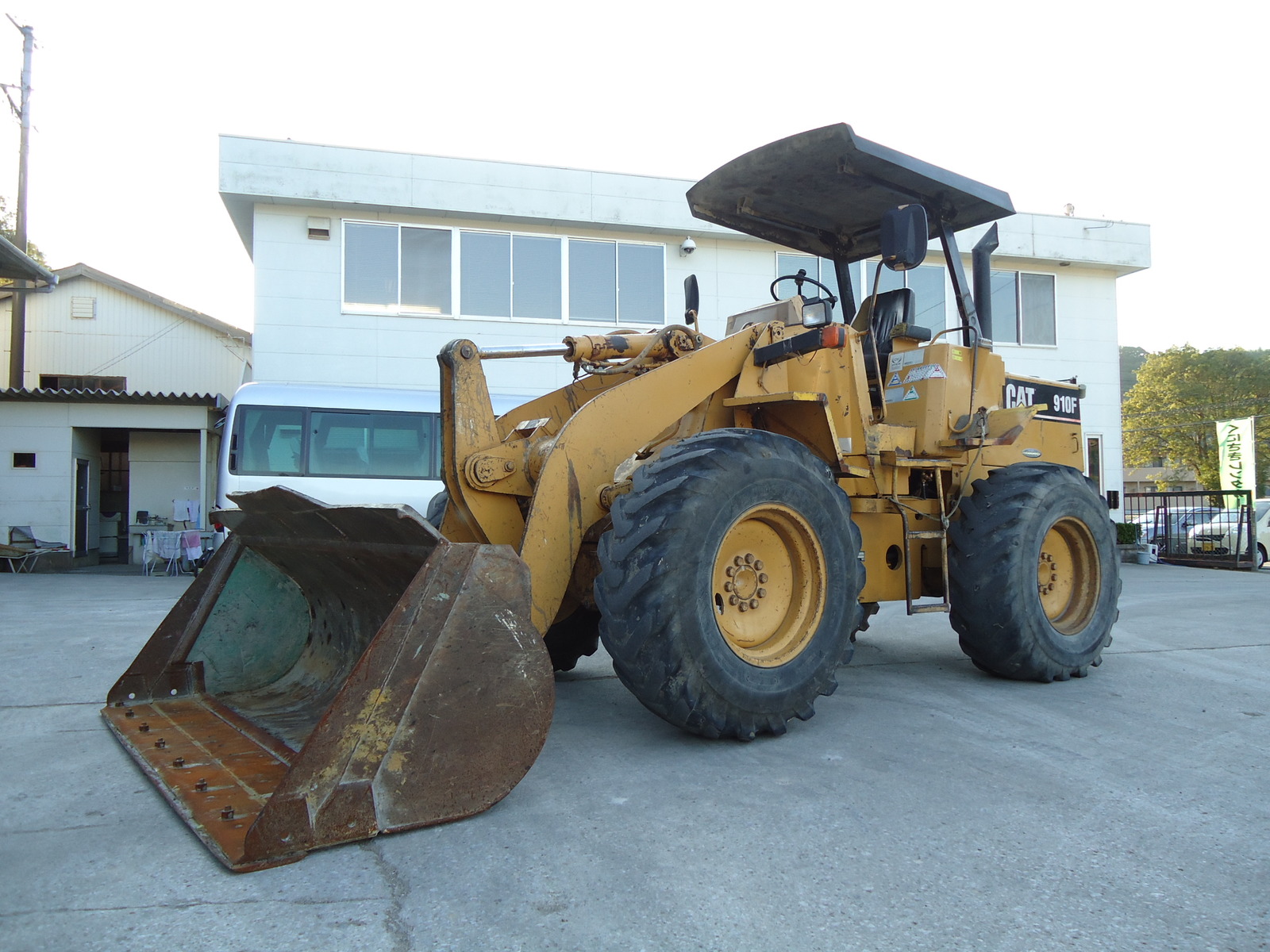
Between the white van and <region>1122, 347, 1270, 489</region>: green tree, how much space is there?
4702 centimetres

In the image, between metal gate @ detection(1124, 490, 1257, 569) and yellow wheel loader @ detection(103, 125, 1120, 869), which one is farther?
metal gate @ detection(1124, 490, 1257, 569)

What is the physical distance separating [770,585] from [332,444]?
10.0m

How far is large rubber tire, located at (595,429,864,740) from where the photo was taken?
3568 mm

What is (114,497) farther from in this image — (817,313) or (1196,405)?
(1196,405)

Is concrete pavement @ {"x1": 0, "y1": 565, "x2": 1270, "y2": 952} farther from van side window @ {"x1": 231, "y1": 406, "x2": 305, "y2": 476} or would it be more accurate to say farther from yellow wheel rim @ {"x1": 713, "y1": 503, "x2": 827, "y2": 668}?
van side window @ {"x1": 231, "y1": 406, "x2": 305, "y2": 476}

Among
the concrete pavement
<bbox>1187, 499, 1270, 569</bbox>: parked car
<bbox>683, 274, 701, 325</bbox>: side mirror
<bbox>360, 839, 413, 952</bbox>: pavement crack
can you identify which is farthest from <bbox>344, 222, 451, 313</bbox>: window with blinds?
<bbox>1187, 499, 1270, 569</bbox>: parked car

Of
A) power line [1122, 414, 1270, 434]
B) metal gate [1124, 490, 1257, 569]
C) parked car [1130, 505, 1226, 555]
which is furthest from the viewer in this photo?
power line [1122, 414, 1270, 434]

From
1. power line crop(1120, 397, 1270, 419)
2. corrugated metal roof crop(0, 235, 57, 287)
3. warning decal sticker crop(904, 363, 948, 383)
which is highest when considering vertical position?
power line crop(1120, 397, 1270, 419)

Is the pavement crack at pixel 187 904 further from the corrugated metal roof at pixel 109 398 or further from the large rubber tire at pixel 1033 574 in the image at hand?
the corrugated metal roof at pixel 109 398

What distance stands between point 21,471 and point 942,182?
58.0 ft

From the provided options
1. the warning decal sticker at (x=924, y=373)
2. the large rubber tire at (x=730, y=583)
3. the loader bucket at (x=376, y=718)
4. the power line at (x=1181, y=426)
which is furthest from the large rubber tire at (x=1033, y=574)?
the power line at (x=1181, y=426)

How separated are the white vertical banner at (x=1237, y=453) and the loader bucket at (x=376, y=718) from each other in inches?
903

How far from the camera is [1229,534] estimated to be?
1820cm

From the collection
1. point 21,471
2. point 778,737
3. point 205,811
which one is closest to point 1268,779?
point 778,737
